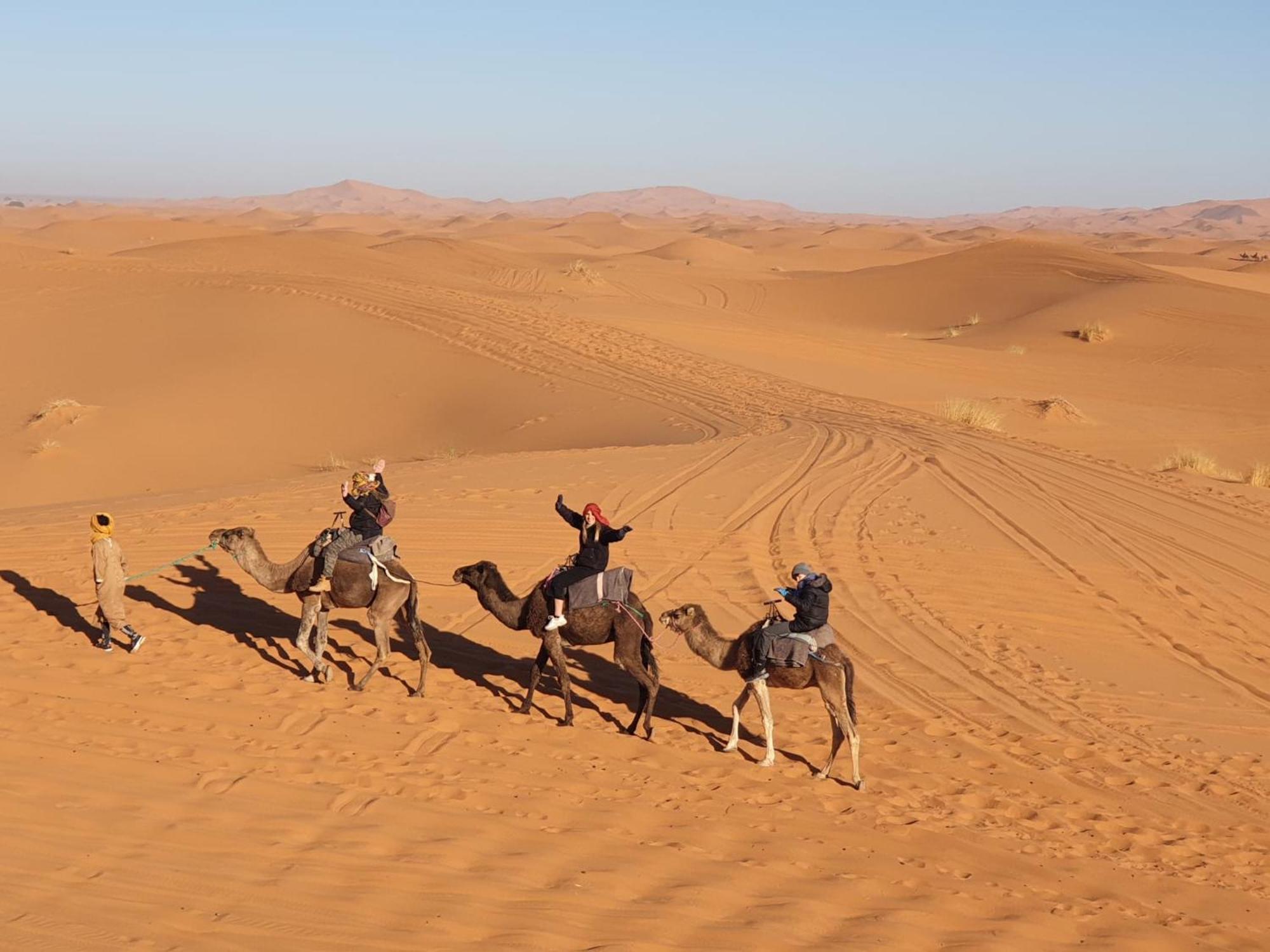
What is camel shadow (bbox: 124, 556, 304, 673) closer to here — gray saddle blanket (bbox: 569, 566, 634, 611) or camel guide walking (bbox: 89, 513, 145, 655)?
camel guide walking (bbox: 89, 513, 145, 655)

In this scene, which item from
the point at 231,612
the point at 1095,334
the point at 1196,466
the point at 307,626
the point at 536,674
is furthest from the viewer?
the point at 1095,334

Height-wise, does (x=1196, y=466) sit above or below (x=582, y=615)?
below

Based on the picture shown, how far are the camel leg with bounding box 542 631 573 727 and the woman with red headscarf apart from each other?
19 centimetres

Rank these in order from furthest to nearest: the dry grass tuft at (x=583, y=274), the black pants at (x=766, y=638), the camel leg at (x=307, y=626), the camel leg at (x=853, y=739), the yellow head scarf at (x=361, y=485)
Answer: the dry grass tuft at (x=583, y=274) → the camel leg at (x=307, y=626) → the yellow head scarf at (x=361, y=485) → the black pants at (x=766, y=638) → the camel leg at (x=853, y=739)

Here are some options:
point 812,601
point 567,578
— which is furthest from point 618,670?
point 812,601

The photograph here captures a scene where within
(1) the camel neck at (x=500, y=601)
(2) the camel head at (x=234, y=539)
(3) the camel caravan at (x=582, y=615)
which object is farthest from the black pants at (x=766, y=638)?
(2) the camel head at (x=234, y=539)

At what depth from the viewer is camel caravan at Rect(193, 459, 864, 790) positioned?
930 cm

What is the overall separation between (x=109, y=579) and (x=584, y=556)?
4.82 metres

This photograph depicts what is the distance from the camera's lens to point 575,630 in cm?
1016

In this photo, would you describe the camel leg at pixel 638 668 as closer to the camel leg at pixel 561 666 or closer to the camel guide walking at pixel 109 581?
the camel leg at pixel 561 666

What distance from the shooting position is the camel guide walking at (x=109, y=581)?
11.4 metres

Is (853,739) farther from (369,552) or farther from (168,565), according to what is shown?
(168,565)

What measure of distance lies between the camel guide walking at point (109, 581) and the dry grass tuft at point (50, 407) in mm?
17809

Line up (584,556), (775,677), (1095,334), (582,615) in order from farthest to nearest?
(1095,334)
(582,615)
(584,556)
(775,677)
